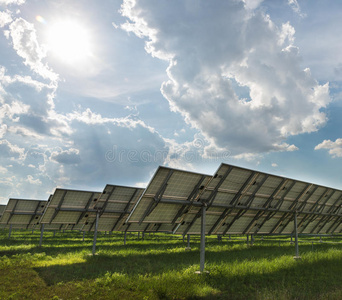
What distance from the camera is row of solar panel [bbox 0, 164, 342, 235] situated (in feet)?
45.2

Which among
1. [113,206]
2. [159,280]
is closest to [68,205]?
[113,206]

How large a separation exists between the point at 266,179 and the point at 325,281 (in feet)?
22.4

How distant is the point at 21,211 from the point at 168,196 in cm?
2543

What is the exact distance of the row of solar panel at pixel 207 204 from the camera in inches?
543

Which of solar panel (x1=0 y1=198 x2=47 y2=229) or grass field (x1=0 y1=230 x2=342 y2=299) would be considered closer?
grass field (x1=0 y1=230 x2=342 y2=299)

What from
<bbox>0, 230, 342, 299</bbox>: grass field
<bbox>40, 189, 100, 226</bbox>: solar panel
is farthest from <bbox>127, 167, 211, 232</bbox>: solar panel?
<bbox>40, 189, 100, 226</bbox>: solar panel

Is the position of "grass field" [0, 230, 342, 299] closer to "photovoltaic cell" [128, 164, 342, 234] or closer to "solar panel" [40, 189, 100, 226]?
"photovoltaic cell" [128, 164, 342, 234]

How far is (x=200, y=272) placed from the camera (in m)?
12.9

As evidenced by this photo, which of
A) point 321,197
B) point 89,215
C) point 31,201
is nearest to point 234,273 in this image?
point 89,215

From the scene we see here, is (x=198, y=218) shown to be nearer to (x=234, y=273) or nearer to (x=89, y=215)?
(x=234, y=273)

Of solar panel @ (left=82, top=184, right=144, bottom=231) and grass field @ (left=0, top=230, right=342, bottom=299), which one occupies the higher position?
solar panel @ (left=82, top=184, right=144, bottom=231)

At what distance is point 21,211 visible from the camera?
96.8 ft

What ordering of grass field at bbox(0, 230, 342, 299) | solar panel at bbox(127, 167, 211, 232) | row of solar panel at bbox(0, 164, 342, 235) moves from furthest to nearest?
row of solar panel at bbox(0, 164, 342, 235), solar panel at bbox(127, 167, 211, 232), grass field at bbox(0, 230, 342, 299)

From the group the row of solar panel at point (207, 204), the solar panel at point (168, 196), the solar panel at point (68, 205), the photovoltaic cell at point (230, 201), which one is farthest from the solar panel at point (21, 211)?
the solar panel at point (168, 196)
